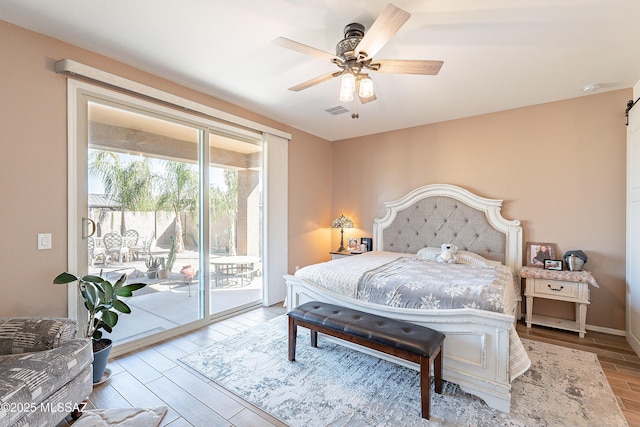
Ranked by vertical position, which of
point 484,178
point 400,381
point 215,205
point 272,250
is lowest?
point 400,381

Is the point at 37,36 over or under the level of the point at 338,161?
over

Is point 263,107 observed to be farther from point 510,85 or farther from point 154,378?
point 154,378

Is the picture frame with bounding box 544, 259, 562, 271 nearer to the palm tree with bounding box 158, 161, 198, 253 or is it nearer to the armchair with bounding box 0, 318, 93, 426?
the palm tree with bounding box 158, 161, 198, 253

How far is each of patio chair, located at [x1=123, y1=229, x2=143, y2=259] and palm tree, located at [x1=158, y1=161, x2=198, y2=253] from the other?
368 mm

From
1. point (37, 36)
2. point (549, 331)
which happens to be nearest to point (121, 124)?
point (37, 36)

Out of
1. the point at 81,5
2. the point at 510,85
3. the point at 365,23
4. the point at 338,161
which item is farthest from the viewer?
the point at 338,161

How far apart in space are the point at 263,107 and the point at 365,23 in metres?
2.01

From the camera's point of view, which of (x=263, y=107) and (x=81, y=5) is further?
(x=263, y=107)

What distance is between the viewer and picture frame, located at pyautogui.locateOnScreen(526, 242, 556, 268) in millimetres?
3400

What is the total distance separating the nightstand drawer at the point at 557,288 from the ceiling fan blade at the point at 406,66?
272 centimetres

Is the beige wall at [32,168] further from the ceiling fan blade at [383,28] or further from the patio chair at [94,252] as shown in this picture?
the ceiling fan blade at [383,28]

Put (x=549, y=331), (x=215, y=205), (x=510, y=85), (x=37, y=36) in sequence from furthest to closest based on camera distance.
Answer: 1. (x=215, y=205)
2. (x=549, y=331)
3. (x=510, y=85)
4. (x=37, y=36)

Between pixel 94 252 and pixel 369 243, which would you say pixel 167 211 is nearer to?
pixel 94 252

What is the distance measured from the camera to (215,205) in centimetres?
352
